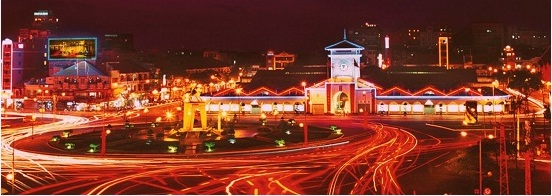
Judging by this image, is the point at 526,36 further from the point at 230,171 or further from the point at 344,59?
the point at 230,171

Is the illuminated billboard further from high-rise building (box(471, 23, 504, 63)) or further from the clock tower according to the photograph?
high-rise building (box(471, 23, 504, 63))

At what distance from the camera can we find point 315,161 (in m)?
26.3

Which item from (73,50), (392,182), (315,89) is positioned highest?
(73,50)

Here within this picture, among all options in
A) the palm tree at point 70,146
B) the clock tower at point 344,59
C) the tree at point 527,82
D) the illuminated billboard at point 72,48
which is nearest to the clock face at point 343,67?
the clock tower at point 344,59

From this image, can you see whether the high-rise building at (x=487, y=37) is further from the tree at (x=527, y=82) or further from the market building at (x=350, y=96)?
the market building at (x=350, y=96)

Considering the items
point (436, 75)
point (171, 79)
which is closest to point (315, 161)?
point (436, 75)

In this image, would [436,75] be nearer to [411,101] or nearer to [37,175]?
[411,101]

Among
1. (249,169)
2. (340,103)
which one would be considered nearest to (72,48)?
(340,103)

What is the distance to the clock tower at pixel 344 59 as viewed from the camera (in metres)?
55.3

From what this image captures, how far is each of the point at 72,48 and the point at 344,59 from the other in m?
29.2

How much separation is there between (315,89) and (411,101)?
8400mm

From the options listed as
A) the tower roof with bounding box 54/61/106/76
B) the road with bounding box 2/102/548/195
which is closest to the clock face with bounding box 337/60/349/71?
the road with bounding box 2/102/548/195

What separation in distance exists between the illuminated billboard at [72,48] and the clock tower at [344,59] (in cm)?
2582

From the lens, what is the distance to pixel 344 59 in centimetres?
5550
